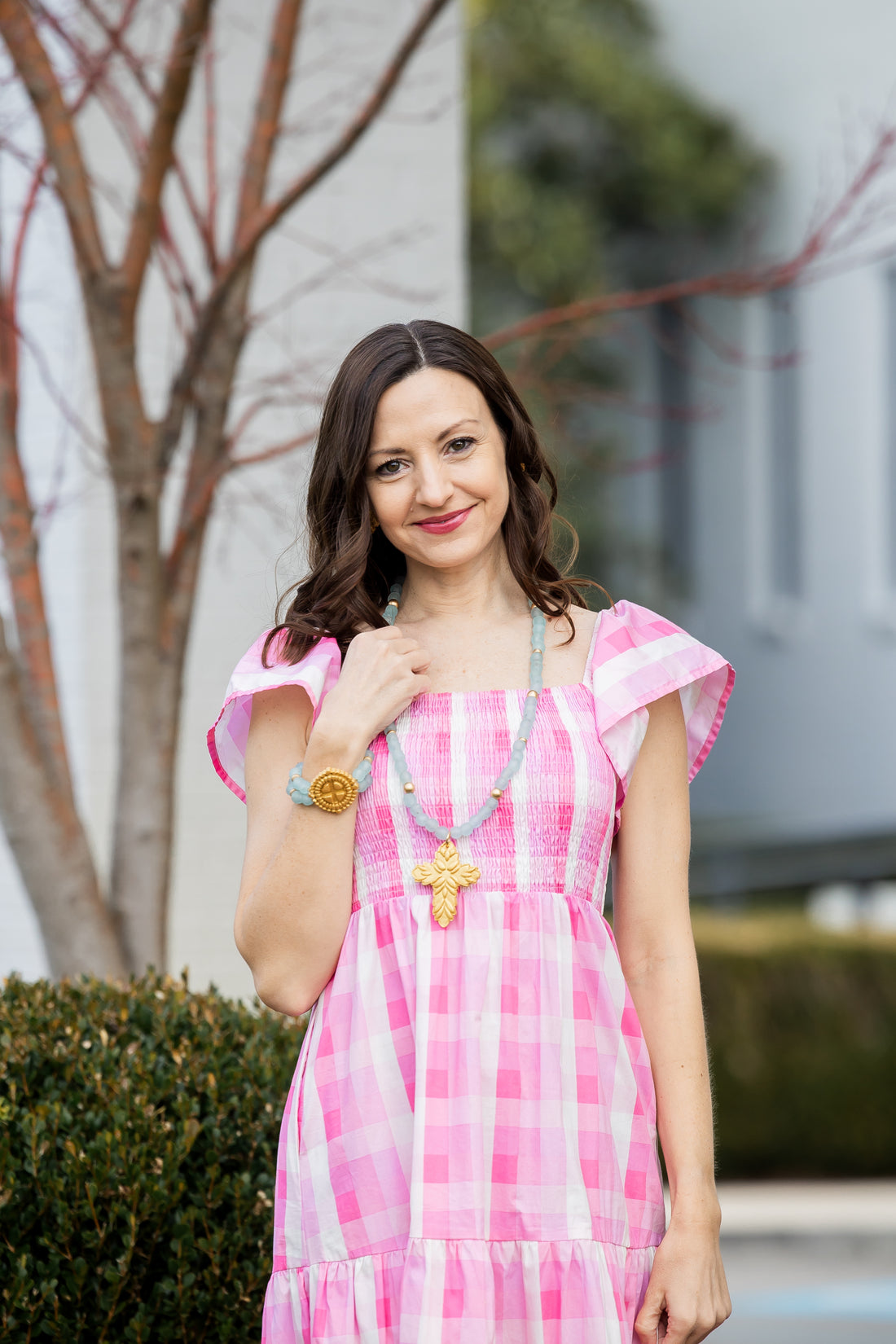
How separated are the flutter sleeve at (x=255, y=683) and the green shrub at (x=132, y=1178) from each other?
2.45 ft

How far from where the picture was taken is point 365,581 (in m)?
2.30

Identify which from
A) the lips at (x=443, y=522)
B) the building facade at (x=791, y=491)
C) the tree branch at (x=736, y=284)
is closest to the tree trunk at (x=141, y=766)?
the tree branch at (x=736, y=284)

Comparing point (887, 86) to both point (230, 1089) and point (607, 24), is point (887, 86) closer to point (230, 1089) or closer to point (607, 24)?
point (607, 24)

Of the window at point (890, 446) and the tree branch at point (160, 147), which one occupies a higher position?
the window at point (890, 446)

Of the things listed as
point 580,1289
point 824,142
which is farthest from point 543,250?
point 580,1289

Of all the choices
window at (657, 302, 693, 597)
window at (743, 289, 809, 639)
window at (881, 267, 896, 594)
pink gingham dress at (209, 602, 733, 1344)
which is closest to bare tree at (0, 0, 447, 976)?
pink gingham dress at (209, 602, 733, 1344)

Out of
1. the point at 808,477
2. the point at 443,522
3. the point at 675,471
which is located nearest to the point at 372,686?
the point at 443,522

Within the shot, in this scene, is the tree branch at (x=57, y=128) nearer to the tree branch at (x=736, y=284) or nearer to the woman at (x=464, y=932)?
the tree branch at (x=736, y=284)

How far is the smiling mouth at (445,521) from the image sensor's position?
7.00ft

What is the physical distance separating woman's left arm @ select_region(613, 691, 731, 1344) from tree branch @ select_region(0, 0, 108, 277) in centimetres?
212

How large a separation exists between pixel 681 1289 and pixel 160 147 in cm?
268

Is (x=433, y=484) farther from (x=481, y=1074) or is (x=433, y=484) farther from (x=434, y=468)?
(x=481, y=1074)

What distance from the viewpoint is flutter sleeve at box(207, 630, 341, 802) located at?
2.10m

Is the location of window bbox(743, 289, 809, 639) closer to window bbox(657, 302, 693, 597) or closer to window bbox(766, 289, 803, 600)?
window bbox(766, 289, 803, 600)
